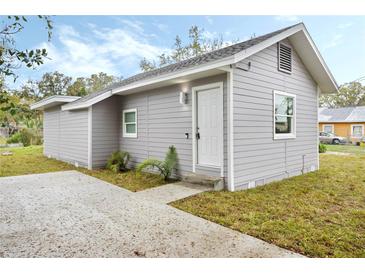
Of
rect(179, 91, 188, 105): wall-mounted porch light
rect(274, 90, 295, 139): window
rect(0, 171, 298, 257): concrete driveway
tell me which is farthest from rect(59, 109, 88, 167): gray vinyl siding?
rect(274, 90, 295, 139): window

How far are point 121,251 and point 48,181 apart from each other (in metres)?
4.70

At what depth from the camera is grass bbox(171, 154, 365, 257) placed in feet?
9.41

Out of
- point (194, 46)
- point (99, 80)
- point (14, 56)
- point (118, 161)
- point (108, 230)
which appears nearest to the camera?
point (14, 56)

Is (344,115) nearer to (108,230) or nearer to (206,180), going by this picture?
(206,180)

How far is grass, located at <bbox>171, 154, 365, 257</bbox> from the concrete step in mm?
257

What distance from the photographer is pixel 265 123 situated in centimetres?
609

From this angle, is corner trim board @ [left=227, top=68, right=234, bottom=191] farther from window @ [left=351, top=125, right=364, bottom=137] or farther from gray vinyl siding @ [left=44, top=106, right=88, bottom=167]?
window @ [left=351, top=125, right=364, bottom=137]

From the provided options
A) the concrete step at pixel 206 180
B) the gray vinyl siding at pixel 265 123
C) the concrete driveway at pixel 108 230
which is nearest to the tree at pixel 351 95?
the gray vinyl siding at pixel 265 123

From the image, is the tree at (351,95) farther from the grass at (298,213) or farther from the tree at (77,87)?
the grass at (298,213)

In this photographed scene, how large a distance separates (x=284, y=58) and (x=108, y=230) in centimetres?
614

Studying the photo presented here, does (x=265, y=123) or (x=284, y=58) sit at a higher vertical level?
(x=284, y=58)

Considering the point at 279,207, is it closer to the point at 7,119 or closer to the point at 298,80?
the point at 7,119

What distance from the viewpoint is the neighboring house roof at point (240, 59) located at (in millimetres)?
4988

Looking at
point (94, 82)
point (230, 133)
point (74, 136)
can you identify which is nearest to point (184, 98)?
point (230, 133)
